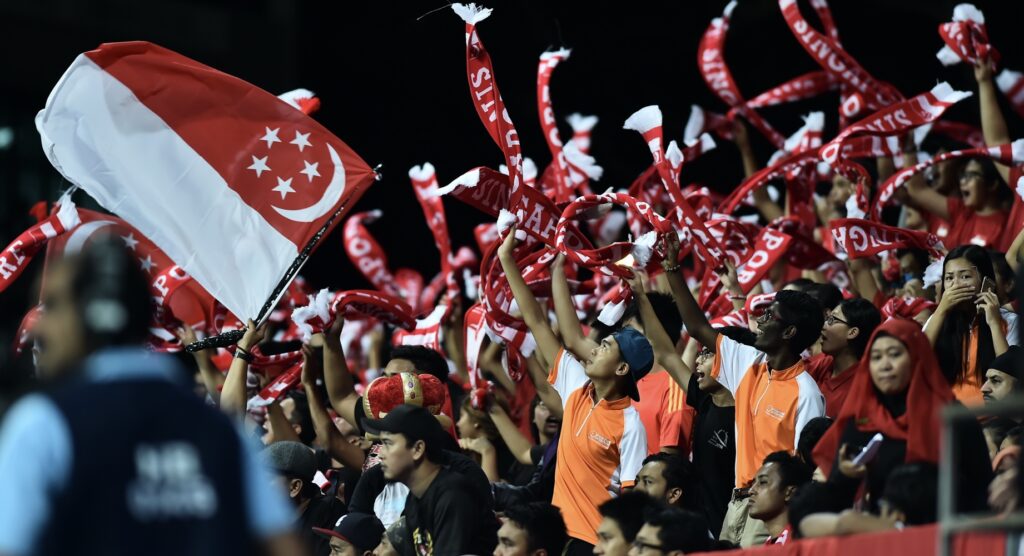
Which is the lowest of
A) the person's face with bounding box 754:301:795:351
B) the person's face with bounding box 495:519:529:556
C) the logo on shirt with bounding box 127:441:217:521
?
the person's face with bounding box 495:519:529:556

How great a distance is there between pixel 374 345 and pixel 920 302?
12.2 feet

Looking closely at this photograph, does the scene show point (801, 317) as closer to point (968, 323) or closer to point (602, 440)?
point (968, 323)

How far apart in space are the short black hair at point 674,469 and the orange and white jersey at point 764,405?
28 centimetres

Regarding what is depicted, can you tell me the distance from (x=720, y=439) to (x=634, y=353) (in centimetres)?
52

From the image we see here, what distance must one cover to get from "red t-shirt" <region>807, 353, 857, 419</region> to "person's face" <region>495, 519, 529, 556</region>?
56.0 inches

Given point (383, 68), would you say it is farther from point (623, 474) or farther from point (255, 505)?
point (255, 505)

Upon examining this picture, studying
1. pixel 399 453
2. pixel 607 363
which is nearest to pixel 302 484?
pixel 399 453

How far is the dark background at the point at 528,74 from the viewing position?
12883 mm

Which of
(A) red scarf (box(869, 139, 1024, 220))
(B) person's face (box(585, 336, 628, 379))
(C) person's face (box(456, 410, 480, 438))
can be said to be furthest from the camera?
(C) person's face (box(456, 410, 480, 438))

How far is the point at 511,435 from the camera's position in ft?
25.3

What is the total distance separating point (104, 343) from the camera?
118 inches

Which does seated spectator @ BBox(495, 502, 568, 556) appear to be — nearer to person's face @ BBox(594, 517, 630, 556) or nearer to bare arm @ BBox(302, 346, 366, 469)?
person's face @ BBox(594, 517, 630, 556)

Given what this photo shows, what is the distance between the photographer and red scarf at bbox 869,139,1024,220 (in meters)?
7.82

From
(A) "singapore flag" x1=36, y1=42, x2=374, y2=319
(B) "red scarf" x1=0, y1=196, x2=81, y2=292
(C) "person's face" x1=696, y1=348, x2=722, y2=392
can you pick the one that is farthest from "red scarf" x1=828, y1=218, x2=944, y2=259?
(B) "red scarf" x1=0, y1=196, x2=81, y2=292
